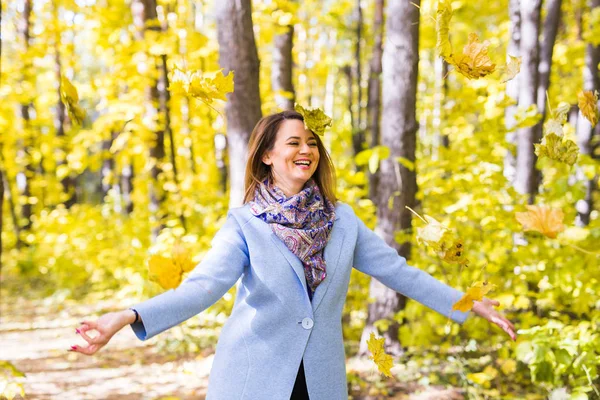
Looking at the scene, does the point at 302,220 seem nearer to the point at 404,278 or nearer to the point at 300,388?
the point at 404,278

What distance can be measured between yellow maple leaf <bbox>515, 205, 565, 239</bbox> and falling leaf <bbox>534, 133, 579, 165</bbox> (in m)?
0.24

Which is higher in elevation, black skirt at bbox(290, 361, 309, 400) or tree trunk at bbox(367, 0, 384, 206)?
tree trunk at bbox(367, 0, 384, 206)

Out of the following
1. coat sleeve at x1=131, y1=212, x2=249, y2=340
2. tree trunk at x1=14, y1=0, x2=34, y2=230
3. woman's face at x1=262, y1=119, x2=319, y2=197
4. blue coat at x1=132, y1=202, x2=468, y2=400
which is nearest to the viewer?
coat sleeve at x1=131, y1=212, x2=249, y2=340

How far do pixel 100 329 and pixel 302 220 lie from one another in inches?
31.8

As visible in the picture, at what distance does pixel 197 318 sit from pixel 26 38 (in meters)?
7.18

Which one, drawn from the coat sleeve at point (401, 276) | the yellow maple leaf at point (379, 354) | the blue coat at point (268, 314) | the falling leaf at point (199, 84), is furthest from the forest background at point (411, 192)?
the yellow maple leaf at point (379, 354)

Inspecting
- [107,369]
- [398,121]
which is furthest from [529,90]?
[107,369]

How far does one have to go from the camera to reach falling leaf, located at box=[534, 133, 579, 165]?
1.82 meters

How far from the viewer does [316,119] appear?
1883 mm

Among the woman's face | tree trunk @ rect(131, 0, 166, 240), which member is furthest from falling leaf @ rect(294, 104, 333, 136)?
tree trunk @ rect(131, 0, 166, 240)

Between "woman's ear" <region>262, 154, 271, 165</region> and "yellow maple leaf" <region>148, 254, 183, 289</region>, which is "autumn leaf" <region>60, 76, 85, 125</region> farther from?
"woman's ear" <region>262, 154, 271, 165</region>

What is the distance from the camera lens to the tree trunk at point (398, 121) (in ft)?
12.8

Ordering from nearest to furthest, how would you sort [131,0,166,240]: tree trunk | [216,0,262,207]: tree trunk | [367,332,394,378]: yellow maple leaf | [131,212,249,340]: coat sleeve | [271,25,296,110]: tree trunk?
[131,212,249,340]: coat sleeve
[367,332,394,378]: yellow maple leaf
[216,0,262,207]: tree trunk
[271,25,296,110]: tree trunk
[131,0,166,240]: tree trunk

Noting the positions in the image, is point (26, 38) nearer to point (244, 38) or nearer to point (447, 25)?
point (244, 38)
